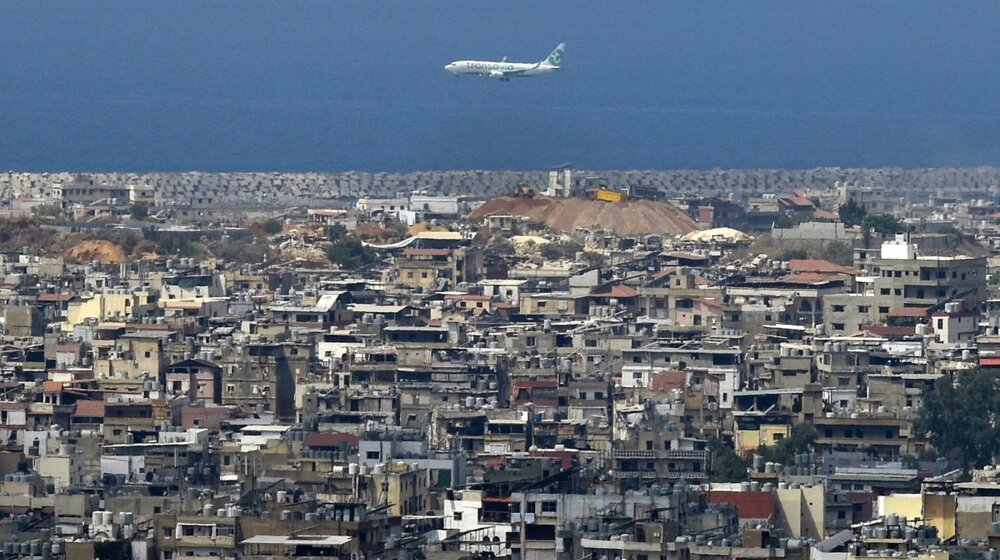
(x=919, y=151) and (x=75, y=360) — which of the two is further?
(x=919, y=151)

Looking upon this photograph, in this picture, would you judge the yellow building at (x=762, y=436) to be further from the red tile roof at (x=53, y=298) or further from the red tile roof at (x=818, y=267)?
the red tile roof at (x=53, y=298)

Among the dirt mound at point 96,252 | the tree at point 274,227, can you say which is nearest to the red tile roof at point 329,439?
the dirt mound at point 96,252

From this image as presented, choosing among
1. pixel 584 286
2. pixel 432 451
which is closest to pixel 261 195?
pixel 584 286

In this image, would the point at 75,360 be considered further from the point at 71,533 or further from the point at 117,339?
the point at 71,533

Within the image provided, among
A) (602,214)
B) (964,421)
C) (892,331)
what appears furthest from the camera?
(602,214)

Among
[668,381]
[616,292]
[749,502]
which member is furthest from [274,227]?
[749,502]

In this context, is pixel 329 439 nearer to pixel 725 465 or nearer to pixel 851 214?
pixel 725 465
